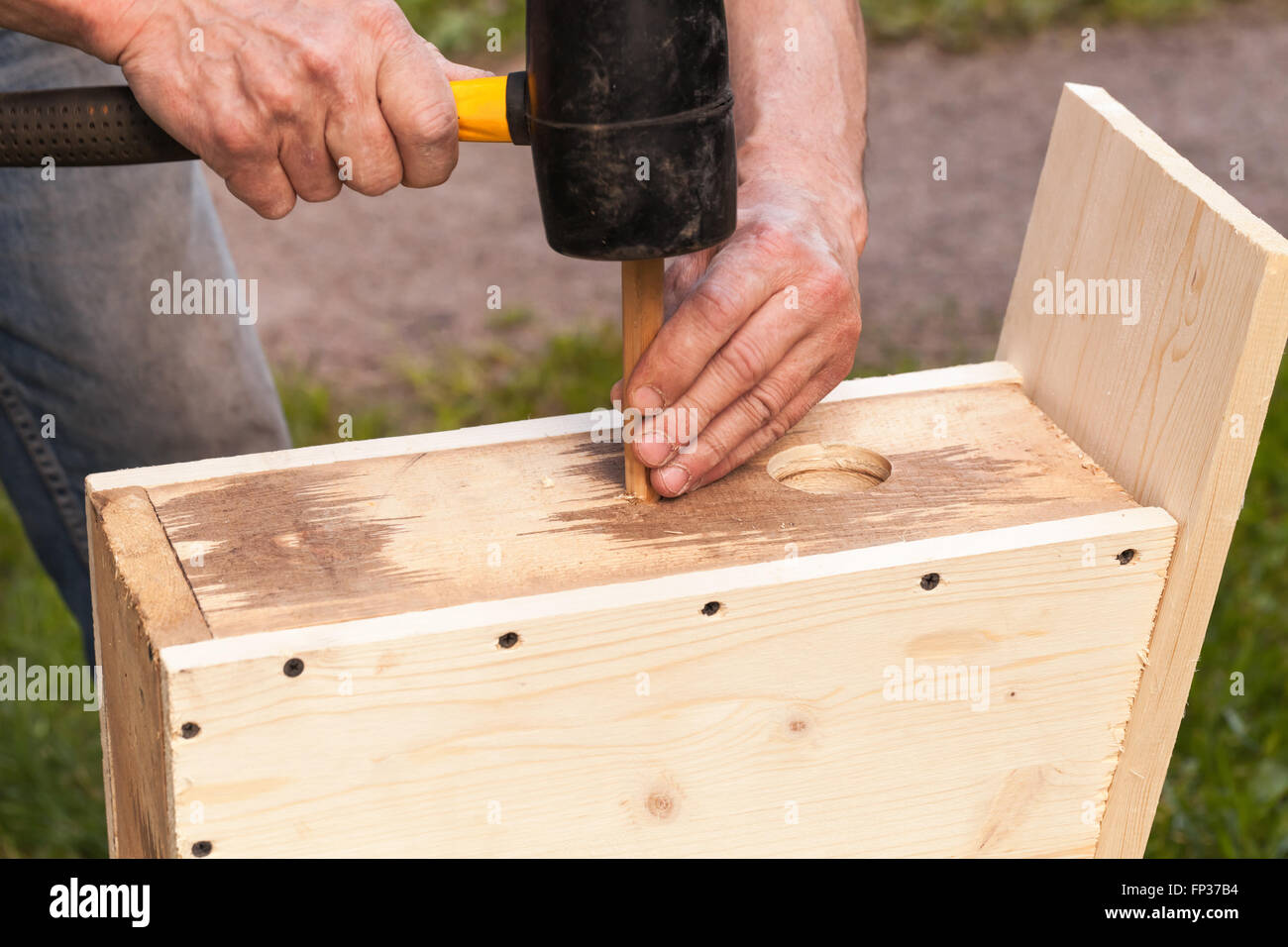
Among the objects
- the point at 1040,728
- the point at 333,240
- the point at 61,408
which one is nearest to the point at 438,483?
the point at 1040,728

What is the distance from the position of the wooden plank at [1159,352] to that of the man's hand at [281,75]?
0.77 m

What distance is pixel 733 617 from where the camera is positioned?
1.37 m

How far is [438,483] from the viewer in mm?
1577


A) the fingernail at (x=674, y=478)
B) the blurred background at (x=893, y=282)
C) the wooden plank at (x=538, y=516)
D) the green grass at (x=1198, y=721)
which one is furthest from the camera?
the blurred background at (x=893, y=282)

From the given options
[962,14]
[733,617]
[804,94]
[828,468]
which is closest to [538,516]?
[733,617]

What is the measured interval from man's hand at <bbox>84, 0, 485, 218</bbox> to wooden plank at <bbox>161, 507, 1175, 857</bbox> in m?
0.52

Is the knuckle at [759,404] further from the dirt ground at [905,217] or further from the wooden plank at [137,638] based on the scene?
the dirt ground at [905,217]

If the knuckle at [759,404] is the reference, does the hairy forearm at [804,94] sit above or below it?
above

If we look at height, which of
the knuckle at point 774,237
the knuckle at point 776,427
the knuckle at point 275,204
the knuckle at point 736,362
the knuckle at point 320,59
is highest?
the knuckle at point 320,59

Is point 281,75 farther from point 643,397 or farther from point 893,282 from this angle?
point 893,282

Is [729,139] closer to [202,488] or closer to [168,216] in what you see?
[202,488]

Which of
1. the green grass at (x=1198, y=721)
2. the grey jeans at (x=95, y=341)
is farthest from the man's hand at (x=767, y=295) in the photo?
the green grass at (x=1198, y=721)

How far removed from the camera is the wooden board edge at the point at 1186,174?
141cm

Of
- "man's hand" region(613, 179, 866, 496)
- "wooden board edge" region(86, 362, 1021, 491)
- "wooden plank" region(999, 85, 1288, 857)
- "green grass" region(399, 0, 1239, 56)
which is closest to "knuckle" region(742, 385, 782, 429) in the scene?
"man's hand" region(613, 179, 866, 496)
